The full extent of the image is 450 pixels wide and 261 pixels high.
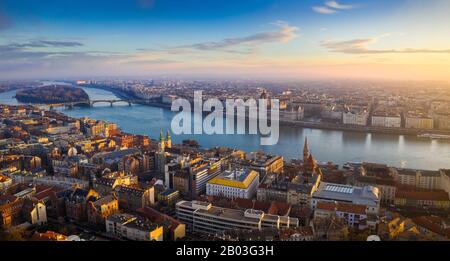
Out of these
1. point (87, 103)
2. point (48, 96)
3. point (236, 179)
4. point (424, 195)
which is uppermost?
point (48, 96)

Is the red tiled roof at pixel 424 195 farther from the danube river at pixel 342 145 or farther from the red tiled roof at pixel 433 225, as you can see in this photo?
the danube river at pixel 342 145

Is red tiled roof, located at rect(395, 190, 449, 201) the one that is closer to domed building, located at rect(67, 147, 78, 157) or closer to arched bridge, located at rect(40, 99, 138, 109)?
domed building, located at rect(67, 147, 78, 157)

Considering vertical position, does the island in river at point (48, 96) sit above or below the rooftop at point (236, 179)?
above

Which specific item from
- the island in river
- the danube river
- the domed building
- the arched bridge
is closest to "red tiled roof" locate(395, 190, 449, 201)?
the danube river

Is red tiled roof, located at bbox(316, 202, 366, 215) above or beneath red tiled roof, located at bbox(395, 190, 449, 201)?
above

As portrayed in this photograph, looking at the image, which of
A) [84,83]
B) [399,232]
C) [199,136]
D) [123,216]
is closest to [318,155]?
[199,136]

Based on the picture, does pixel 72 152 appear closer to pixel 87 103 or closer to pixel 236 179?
pixel 236 179

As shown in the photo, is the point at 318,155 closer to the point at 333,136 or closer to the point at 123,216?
the point at 333,136

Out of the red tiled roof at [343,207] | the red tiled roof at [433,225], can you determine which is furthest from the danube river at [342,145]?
the red tiled roof at [433,225]

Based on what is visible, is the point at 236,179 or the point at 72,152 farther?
the point at 72,152

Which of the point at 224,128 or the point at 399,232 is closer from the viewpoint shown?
the point at 399,232

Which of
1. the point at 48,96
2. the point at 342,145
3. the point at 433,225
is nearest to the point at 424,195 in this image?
the point at 433,225
